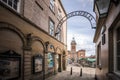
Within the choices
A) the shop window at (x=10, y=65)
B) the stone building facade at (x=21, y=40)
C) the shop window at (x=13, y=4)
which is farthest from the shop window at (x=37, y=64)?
the shop window at (x=13, y=4)

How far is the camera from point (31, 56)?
29.7 feet

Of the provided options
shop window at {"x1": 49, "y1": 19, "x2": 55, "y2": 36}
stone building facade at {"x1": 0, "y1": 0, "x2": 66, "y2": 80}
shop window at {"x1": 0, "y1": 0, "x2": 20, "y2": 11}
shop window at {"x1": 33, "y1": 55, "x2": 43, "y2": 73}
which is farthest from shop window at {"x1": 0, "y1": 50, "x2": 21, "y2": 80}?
shop window at {"x1": 49, "y1": 19, "x2": 55, "y2": 36}

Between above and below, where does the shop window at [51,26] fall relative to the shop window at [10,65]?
above

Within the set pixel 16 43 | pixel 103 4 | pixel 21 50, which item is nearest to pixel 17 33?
pixel 16 43

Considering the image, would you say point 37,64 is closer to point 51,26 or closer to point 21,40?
point 21,40

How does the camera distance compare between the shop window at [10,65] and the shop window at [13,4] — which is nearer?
the shop window at [10,65]

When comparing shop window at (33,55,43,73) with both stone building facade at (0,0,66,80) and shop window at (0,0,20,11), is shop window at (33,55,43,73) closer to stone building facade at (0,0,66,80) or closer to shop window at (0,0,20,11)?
stone building facade at (0,0,66,80)

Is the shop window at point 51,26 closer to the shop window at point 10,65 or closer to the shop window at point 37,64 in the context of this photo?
the shop window at point 37,64

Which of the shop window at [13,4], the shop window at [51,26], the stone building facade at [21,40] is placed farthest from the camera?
the shop window at [51,26]

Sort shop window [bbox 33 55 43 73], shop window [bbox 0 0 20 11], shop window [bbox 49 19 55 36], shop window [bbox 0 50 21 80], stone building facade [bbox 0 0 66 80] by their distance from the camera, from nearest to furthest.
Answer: shop window [bbox 0 50 21 80] → stone building facade [bbox 0 0 66 80] → shop window [bbox 0 0 20 11] → shop window [bbox 33 55 43 73] → shop window [bbox 49 19 55 36]

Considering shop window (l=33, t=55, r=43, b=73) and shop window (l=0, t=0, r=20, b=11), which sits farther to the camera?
shop window (l=33, t=55, r=43, b=73)

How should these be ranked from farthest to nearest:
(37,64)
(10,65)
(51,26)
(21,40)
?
1. (51,26)
2. (37,64)
3. (21,40)
4. (10,65)

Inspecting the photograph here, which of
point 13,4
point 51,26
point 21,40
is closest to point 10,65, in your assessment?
point 21,40

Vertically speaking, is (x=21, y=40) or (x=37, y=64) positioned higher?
(x=21, y=40)
